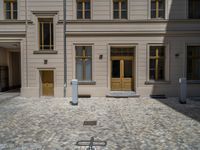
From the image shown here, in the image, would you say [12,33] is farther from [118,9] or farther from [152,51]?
[152,51]

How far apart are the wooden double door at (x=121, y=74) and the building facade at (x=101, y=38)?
61 centimetres

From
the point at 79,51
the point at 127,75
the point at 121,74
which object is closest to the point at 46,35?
the point at 79,51

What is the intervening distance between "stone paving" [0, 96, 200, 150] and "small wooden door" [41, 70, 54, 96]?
10.7 feet

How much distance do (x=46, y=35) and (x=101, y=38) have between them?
3.97m

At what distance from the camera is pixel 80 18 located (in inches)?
497

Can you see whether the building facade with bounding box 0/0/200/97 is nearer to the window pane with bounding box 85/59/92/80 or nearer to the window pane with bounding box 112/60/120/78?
the window pane with bounding box 85/59/92/80

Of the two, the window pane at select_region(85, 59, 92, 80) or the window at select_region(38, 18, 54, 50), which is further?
the window pane at select_region(85, 59, 92, 80)

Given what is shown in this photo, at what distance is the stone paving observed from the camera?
505cm

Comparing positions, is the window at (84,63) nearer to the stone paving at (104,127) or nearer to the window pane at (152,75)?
the stone paving at (104,127)

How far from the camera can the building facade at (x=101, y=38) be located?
40.4ft

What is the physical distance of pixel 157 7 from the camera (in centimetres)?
1253

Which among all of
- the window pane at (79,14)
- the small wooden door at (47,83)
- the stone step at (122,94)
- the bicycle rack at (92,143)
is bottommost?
the bicycle rack at (92,143)

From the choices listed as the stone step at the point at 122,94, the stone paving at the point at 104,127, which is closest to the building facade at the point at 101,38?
the stone step at the point at 122,94

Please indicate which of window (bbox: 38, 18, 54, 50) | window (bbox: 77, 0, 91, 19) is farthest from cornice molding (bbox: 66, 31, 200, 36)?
window (bbox: 38, 18, 54, 50)
